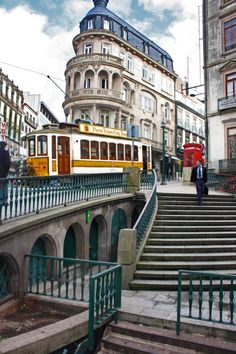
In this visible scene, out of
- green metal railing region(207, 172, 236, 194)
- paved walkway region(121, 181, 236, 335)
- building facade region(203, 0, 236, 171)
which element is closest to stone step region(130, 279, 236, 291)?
paved walkway region(121, 181, 236, 335)

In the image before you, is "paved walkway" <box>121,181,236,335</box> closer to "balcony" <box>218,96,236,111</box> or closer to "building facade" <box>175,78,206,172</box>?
"balcony" <box>218,96,236,111</box>

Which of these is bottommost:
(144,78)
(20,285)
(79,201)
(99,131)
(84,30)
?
(20,285)

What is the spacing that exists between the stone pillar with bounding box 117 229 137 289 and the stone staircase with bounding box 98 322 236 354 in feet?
5.64

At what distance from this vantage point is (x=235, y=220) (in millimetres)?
11609

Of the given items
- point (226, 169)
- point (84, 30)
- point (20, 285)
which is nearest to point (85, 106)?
point (84, 30)

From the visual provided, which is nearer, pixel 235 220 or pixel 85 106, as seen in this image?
pixel 235 220

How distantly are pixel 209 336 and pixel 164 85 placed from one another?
3919cm

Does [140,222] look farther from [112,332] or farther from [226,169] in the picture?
[226,169]

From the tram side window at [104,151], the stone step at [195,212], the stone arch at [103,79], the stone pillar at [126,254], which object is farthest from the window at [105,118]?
the stone pillar at [126,254]

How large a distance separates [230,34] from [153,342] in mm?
24244

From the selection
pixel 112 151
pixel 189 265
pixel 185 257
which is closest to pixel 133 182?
pixel 185 257

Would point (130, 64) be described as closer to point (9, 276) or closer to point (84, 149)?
point (84, 149)

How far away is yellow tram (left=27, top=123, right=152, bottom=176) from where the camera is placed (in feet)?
58.1

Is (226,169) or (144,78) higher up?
(144,78)
